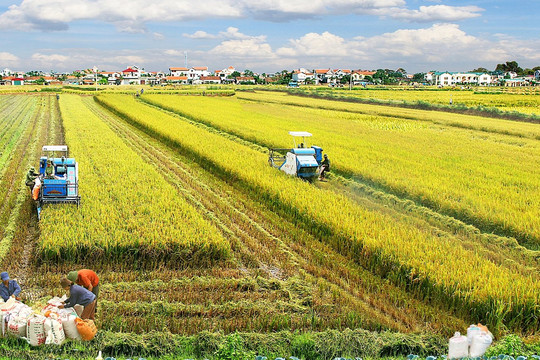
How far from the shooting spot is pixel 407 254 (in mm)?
8680

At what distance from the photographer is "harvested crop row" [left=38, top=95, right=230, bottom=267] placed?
347 inches

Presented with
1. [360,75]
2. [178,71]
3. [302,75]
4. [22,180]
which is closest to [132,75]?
[178,71]

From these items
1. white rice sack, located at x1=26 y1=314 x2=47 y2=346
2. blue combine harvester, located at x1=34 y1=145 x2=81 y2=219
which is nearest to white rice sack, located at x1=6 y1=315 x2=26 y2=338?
white rice sack, located at x1=26 y1=314 x2=47 y2=346

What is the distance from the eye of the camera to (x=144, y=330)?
6.57 meters

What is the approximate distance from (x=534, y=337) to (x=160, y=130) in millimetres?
22210

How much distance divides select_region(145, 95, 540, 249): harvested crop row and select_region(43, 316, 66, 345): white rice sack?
9182mm

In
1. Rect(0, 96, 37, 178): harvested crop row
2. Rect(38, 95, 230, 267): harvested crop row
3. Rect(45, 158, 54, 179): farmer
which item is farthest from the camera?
Rect(0, 96, 37, 178): harvested crop row

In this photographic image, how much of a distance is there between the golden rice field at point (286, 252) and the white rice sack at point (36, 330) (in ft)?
0.57

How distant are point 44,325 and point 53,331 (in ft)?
0.45

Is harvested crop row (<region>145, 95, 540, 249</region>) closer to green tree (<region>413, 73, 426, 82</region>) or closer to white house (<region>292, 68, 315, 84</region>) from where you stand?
white house (<region>292, 68, 315, 84</region>)

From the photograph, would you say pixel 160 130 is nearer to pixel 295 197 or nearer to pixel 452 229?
pixel 295 197

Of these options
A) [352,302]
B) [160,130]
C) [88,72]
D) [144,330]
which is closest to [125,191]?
[144,330]

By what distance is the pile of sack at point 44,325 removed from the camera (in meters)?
5.97

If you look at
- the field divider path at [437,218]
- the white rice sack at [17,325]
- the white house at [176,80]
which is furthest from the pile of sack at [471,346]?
the white house at [176,80]
